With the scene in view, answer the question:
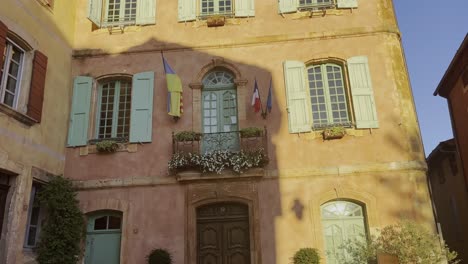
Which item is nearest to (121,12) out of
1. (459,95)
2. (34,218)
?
(34,218)

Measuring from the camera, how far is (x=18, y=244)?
26.4 ft

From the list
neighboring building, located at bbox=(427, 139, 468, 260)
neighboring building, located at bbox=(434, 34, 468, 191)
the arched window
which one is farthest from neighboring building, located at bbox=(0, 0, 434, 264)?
neighboring building, located at bbox=(427, 139, 468, 260)

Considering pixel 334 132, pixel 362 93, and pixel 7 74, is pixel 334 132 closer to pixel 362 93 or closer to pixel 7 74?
pixel 362 93

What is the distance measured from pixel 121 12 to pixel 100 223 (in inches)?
209

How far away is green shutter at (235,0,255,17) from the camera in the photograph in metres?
10.5

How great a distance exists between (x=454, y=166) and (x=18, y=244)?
1276 cm

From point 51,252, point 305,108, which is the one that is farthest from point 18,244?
point 305,108

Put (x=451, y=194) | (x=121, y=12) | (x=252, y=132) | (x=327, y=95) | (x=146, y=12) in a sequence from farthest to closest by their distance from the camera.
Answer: (x=451, y=194) < (x=121, y=12) < (x=146, y=12) < (x=327, y=95) < (x=252, y=132)

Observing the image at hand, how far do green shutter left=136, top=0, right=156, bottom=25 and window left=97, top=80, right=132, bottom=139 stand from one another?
5.17ft

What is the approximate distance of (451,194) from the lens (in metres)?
14.9

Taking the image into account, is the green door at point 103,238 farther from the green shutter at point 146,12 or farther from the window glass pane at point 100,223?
the green shutter at point 146,12

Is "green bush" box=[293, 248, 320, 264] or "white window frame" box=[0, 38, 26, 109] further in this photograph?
"green bush" box=[293, 248, 320, 264]

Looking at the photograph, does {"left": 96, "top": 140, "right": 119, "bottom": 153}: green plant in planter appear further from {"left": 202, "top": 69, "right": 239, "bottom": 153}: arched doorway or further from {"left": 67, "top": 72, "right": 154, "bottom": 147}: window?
{"left": 202, "top": 69, "right": 239, "bottom": 153}: arched doorway

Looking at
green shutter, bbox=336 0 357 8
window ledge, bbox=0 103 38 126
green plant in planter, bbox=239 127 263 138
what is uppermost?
green shutter, bbox=336 0 357 8
